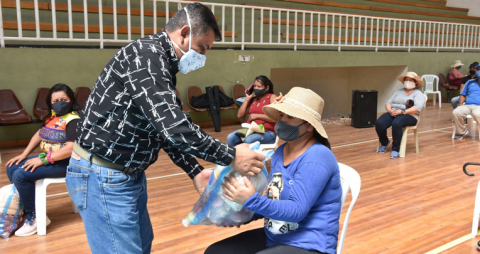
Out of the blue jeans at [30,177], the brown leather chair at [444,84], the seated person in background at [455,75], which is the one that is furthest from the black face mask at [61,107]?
the seated person in background at [455,75]

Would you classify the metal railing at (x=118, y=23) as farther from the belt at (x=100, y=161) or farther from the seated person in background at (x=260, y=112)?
the belt at (x=100, y=161)

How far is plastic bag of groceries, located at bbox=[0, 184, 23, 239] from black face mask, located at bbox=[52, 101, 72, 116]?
0.65m

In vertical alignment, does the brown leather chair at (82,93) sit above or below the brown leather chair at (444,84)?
above

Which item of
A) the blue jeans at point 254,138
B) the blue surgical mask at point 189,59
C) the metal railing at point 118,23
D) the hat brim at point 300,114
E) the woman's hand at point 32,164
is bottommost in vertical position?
the blue jeans at point 254,138

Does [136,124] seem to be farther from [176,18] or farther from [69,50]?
[69,50]

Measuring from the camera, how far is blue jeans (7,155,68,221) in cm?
322

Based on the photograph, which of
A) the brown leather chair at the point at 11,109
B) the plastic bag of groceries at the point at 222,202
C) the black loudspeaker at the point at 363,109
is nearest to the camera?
the plastic bag of groceries at the point at 222,202

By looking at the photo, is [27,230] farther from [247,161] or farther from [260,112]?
[260,112]

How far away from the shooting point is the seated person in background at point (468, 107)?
23.4 feet

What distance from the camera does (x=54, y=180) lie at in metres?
3.31

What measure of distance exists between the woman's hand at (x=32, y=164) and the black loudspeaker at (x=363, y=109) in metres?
6.70

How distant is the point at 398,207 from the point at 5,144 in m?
5.59

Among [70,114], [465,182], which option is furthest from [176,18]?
[465,182]

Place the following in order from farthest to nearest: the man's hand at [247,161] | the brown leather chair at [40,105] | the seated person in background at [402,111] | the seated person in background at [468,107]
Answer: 1. the seated person in background at [468,107]
2. the brown leather chair at [40,105]
3. the seated person in background at [402,111]
4. the man's hand at [247,161]
